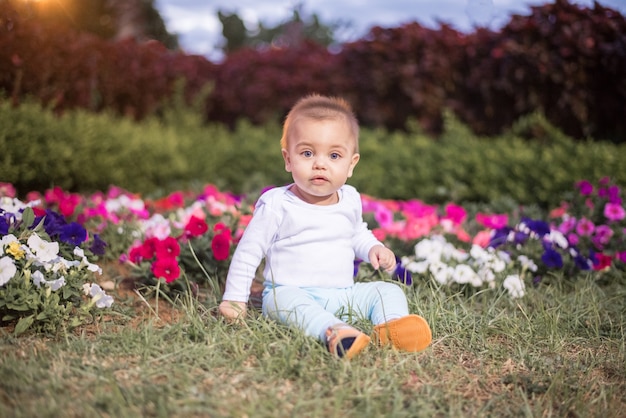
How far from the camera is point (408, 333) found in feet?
7.57

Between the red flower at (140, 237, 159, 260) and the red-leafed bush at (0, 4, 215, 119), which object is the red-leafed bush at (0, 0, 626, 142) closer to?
the red-leafed bush at (0, 4, 215, 119)

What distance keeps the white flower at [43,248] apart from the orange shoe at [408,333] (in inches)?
54.7

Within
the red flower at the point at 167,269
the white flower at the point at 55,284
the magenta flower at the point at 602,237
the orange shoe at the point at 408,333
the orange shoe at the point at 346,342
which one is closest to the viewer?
the orange shoe at the point at 346,342

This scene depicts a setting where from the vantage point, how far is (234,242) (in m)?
3.43

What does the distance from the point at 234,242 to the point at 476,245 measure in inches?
54.4

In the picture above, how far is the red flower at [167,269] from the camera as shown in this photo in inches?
113

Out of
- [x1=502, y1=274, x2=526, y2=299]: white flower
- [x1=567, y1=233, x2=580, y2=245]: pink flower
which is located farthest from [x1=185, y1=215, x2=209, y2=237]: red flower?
[x1=567, y1=233, x2=580, y2=245]: pink flower

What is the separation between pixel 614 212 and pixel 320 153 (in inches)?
104

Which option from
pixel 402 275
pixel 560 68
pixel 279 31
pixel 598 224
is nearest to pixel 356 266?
pixel 402 275

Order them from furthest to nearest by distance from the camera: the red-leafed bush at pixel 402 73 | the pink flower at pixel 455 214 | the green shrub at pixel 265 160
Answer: the red-leafed bush at pixel 402 73, the green shrub at pixel 265 160, the pink flower at pixel 455 214

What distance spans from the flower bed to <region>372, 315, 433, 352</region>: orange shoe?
0.63 metres

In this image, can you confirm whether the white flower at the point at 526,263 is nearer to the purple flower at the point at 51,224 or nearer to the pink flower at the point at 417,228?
the pink flower at the point at 417,228

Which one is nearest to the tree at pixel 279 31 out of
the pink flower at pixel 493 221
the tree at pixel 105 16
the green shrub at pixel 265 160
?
the tree at pixel 105 16

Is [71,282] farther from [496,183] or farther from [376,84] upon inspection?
[376,84]
